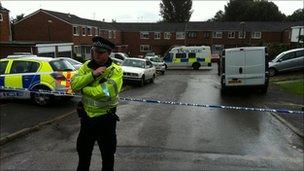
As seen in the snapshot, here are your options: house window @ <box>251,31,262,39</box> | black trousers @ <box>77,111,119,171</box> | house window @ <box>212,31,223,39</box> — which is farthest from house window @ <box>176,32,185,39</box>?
black trousers @ <box>77,111,119,171</box>

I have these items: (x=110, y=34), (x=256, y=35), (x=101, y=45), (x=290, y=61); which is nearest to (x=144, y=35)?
(x=110, y=34)

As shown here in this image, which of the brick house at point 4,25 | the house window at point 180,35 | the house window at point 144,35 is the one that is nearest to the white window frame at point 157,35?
the house window at point 144,35

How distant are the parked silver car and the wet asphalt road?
16.6m

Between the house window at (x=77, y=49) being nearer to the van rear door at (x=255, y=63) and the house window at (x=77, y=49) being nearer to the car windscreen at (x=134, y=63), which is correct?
the car windscreen at (x=134, y=63)

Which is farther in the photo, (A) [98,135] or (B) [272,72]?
(B) [272,72]

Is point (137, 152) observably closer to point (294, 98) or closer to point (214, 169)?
point (214, 169)

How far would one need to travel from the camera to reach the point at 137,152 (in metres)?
8.34

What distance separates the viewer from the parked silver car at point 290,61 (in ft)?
96.0

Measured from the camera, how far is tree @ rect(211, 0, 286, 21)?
93312 mm

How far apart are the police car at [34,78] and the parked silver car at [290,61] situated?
19525 mm

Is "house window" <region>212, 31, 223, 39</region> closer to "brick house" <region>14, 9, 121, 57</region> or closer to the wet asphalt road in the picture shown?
"brick house" <region>14, 9, 121, 57</region>

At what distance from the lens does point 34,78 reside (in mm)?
13664

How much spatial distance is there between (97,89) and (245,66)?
591 inches

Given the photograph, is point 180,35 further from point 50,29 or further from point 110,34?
point 50,29
